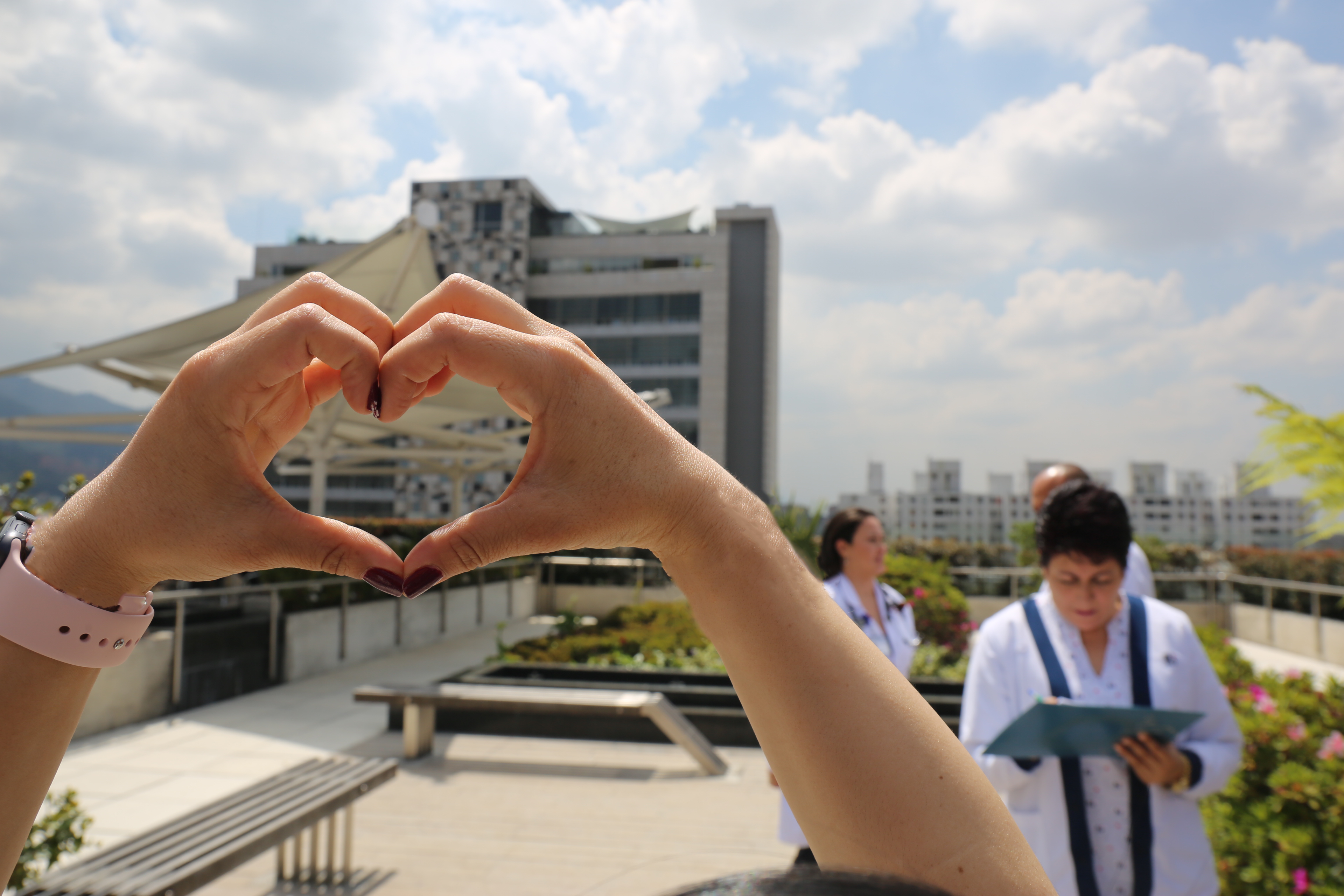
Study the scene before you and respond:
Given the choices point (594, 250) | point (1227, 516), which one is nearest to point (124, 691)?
point (594, 250)

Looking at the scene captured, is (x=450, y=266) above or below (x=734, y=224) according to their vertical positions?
below

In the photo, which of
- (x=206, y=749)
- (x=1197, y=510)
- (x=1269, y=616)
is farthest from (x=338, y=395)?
(x=1197, y=510)

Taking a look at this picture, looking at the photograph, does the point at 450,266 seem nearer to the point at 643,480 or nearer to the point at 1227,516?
the point at 643,480

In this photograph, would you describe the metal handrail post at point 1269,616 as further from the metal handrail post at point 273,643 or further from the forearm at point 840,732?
the forearm at point 840,732

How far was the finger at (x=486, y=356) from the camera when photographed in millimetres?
689

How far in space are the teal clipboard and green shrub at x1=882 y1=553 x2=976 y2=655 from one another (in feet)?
26.1

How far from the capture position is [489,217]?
4522 centimetres

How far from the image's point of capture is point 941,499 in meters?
83.9

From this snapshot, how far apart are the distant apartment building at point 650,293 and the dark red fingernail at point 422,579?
41804 millimetres

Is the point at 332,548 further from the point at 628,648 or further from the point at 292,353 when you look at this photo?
the point at 628,648

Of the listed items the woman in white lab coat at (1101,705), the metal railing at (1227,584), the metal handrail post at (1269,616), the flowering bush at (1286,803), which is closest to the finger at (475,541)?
the woman in white lab coat at (1101,705)

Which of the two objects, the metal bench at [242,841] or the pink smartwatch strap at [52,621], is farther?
the metal bench at [242,841]

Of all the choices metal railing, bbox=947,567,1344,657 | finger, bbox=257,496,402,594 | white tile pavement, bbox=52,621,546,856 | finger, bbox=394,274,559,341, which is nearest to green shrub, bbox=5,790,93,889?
white tile pavement, bbox=52,621,546,856

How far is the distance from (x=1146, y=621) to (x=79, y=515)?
8.25ft
